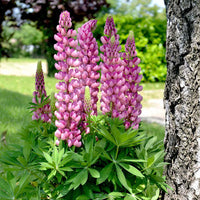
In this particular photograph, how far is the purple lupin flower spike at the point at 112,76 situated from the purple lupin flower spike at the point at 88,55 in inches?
2.4

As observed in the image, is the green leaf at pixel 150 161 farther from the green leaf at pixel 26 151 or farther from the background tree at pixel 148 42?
the background tree at pixel 148 42

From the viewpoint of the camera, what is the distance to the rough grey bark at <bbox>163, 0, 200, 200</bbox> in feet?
5.79

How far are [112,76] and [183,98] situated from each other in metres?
0.54

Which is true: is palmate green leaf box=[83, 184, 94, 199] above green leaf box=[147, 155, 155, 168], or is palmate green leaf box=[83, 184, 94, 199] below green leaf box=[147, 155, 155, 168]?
→ below

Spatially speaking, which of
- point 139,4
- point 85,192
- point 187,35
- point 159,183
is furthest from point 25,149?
point 139,4

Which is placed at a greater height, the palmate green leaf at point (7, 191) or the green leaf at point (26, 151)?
the green leaf at point (26, 151)

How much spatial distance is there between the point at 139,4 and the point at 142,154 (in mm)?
50573

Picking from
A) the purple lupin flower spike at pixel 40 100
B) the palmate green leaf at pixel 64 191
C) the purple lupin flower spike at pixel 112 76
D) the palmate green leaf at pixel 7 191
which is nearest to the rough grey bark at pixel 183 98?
the purple lupin flower spike at pixel 112 76

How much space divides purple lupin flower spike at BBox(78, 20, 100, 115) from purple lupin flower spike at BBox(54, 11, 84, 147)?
76 mm

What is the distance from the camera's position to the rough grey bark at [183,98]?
1764 mm

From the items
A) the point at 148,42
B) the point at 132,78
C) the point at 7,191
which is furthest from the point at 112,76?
the point at 148,42

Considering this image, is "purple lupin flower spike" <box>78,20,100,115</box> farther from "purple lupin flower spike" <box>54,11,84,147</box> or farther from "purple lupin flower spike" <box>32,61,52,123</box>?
"purple lupin flower spike" <box>32,61,52,123</box>

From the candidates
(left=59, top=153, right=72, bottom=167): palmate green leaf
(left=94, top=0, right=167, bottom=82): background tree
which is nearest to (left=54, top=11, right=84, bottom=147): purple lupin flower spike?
(left=59, top=153, right=72, bottom=167): palmate green leaf

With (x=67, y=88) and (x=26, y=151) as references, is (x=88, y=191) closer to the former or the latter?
(x=26, y=151)
